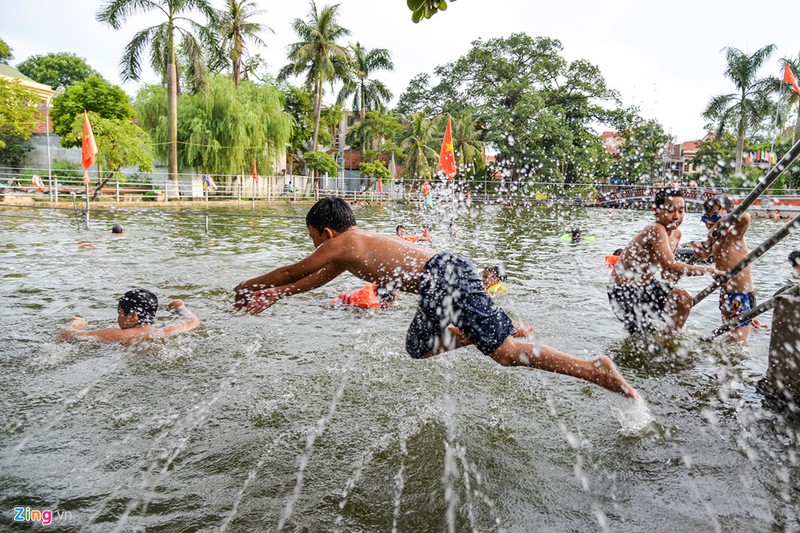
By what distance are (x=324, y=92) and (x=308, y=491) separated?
44.0m

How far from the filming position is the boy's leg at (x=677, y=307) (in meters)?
5.30

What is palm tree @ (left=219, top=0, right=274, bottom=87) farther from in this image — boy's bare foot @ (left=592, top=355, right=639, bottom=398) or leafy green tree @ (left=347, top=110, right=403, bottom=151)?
boy's bare foot @ (left=592, top=355, right=639, bottom=398)

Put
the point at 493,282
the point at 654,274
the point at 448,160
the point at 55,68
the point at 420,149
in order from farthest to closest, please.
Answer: the point at 55,68 < the point at 420,149 < the point at 448,160 < the point at 493,282 < the point at 654,274

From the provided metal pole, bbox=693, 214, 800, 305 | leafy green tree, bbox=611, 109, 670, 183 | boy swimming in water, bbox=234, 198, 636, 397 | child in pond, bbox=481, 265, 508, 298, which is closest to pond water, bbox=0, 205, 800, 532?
boy swimming in water, bbox=234, 198, 636, 397

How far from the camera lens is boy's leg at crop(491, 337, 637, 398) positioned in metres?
3.40

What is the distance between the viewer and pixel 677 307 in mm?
5375

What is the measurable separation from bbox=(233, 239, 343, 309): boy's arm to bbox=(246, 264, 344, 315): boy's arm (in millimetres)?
36

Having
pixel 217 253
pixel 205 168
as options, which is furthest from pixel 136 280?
pixel 205 168

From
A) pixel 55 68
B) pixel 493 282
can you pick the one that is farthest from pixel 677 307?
pixel 55 68

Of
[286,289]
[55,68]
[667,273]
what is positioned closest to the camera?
[286,289]

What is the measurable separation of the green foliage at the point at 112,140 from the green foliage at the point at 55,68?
1487 inches

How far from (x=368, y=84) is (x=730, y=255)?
49397mm

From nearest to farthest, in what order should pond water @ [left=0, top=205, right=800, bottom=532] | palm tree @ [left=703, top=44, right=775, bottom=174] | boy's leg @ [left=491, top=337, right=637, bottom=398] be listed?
pond water @ [left=0, top=205, right=800, bottom=532] < boy's leg @ [left=491, top=337, right=637, bottom=398] < palm tree @ [left=703, top=44, right=775, bottom=174]

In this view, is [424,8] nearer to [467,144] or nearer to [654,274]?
[654,274]
